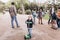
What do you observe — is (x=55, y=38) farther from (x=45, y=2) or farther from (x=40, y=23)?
(x=45, y=2)

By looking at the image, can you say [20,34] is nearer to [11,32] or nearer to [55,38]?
[11,32]

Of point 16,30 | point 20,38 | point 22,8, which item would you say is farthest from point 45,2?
point 20,38

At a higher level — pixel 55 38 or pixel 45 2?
pixel 45 2

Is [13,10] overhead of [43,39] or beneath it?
overhead

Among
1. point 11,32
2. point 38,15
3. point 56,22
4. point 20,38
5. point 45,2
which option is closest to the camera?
point 20,38

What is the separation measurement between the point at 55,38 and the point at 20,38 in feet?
5.21

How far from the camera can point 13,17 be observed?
12195 millimetres

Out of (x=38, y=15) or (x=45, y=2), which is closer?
(x=38, y=15)

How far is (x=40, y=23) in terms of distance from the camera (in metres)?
14.5

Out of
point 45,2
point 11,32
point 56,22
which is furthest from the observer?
point 45,2

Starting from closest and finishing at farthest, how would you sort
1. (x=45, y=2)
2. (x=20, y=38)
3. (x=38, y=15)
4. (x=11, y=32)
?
(x=20, y=38), (x=11, y=32), (x=38, y=15), (x=45, y=2)

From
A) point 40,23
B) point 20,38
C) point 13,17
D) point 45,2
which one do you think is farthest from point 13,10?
point 45,2

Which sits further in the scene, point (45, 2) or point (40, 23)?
point (45, 2)

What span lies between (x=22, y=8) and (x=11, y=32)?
10094 mm
